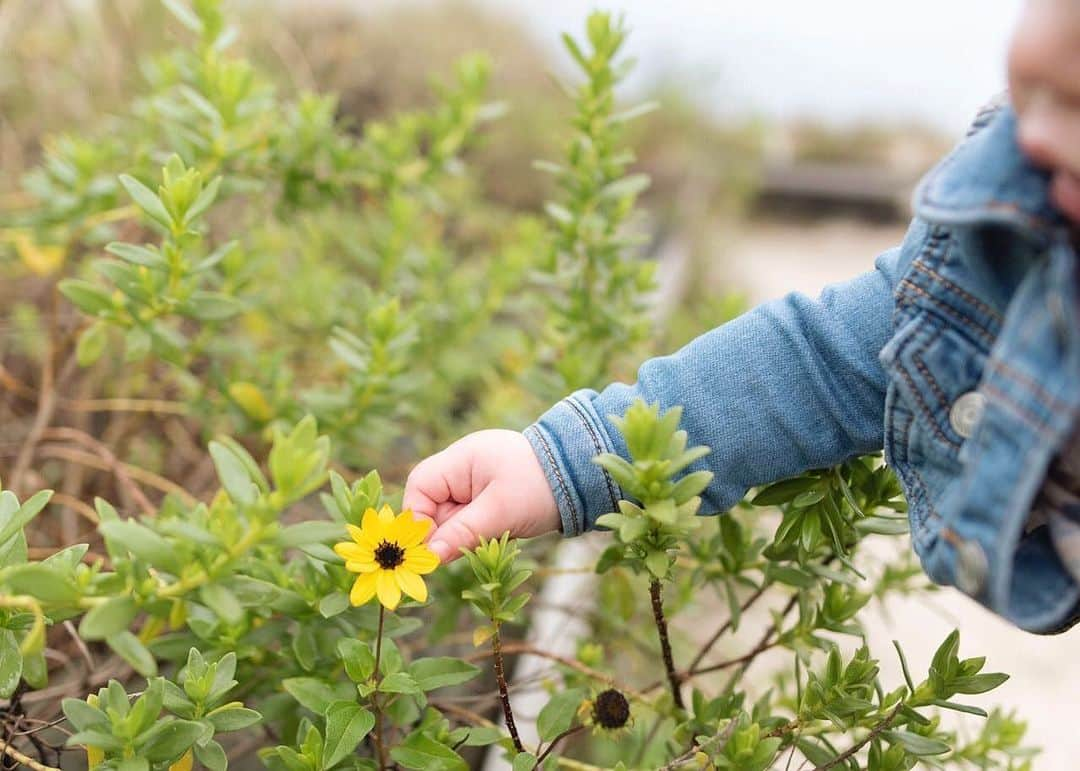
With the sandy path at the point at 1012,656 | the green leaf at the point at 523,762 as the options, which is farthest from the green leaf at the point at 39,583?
the sandy path at the point at 1012,656

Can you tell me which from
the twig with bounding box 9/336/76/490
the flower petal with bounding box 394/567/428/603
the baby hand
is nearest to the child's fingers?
Answer: the baby hand

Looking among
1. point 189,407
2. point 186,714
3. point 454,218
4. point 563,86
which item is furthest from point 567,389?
point 454,218

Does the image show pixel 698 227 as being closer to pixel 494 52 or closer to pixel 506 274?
pixel 494 52

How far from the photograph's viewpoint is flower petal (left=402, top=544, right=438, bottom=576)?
76 centimetres

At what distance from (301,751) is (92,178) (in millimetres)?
904

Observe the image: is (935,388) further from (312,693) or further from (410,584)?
(312,693)

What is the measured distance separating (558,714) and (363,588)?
228 mm

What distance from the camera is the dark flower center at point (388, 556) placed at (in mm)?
750

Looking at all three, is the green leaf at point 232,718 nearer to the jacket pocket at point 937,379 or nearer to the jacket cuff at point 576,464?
the jacket cuff at point 576,464

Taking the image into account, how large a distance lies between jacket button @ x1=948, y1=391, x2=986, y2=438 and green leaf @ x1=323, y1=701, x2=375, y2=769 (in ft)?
1.68

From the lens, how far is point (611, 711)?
85 cm

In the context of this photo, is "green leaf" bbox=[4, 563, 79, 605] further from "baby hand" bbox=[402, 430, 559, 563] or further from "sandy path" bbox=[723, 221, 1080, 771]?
"sandy path" bbox=[723, 221, 1080, 771]

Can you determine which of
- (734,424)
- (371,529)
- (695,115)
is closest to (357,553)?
(371,529)

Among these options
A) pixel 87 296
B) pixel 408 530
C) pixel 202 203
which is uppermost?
pixel 202 203
